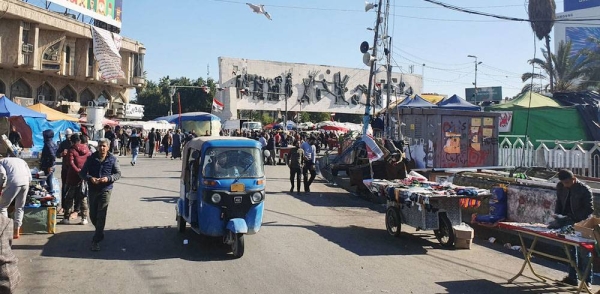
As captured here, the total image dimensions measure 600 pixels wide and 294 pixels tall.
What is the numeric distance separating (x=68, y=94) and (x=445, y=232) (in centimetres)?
3932

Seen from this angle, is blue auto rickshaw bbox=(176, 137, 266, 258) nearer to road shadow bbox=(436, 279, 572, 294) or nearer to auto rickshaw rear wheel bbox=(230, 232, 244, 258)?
auto rickshaw rear wheel bbox=(230, 232, 244, 258)

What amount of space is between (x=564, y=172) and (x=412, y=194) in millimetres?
2864

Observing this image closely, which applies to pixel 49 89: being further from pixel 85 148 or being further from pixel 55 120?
pixel 85 148

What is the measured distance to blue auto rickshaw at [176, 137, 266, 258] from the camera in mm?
8461

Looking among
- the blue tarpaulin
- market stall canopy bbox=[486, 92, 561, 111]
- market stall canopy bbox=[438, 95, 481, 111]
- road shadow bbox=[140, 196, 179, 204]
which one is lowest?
road shadow bbox=[140, 196, 179, 204]

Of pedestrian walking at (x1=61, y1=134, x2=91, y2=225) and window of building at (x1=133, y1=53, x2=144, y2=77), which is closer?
pedestrian walking at (x1=61, y1=134, x2=91, y2=225)

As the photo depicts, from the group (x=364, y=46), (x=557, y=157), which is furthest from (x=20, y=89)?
(x=557, y=157)

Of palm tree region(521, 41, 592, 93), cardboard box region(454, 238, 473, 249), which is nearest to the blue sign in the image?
palm tree region(521, 41, 592, 93)

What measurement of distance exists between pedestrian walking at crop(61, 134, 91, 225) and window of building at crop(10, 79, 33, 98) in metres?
29.7

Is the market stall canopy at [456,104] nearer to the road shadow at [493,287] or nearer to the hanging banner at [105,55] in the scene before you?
the road shadow at [493,287]

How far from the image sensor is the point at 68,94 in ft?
139

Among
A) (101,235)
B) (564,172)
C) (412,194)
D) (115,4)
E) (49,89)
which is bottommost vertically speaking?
(101,235)

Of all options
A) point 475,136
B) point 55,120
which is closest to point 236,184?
point 475,136

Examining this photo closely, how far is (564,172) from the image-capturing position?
7.48 m
